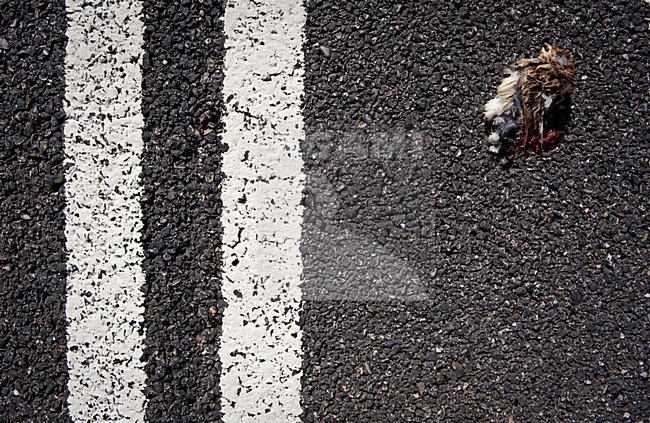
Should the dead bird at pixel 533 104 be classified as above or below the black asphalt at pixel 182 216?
above

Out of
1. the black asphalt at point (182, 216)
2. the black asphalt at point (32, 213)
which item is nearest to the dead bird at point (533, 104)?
the black asphalt at point (182, 216)

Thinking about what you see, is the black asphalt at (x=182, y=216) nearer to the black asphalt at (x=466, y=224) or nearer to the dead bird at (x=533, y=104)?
the black asphalt at (x=466, y=224)

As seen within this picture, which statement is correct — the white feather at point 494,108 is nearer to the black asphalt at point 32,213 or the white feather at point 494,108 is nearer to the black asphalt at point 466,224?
the black asphalt at point 466,224

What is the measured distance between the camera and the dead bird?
2.24 metres

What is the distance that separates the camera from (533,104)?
88.4 inches

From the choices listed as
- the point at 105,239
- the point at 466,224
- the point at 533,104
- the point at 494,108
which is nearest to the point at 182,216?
the point at 105,239

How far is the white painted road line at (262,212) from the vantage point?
2262 millimetres

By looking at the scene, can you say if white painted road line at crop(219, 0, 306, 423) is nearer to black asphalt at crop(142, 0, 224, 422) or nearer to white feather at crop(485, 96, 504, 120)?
black asphalt at crop(142, 0, 224, 422)

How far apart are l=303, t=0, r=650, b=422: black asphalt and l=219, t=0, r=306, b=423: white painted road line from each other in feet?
0.24

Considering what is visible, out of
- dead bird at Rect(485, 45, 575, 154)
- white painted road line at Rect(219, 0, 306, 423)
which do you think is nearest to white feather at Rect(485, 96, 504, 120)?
dead bird at Rect(485, 45, 575, 154)

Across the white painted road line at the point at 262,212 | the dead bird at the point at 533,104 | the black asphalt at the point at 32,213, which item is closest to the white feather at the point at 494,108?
the dead bird at the point at 533,104

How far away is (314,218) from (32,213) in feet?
3.76

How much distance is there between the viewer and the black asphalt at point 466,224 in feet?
7.45

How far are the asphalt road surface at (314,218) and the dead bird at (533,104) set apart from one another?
0.05 metres
